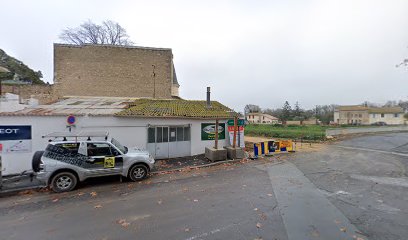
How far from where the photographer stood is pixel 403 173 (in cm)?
994

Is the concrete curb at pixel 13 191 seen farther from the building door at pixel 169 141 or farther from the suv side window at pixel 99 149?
the building door at pixel 169 141

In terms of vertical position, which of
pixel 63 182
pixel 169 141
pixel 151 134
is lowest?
pixel 63 182

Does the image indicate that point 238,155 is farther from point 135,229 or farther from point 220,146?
point 135,229

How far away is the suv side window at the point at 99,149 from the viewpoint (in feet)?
27.0

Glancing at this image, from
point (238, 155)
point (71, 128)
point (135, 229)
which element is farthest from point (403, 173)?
point (71, 128)

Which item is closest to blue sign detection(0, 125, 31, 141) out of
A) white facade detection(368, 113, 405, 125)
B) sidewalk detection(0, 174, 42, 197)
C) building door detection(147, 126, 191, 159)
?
sidewalk detection(0, 174, 42, 197)

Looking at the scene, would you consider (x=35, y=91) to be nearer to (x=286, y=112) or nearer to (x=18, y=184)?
(x=18, y=184)

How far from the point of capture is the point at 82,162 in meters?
8.02

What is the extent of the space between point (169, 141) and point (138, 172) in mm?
4530

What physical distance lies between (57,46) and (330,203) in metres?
25.2

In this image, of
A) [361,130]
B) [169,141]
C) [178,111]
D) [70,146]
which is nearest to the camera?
[70,146]

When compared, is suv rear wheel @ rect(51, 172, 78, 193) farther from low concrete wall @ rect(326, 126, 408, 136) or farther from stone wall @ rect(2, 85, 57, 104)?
low concrete wall @ rect(326, 126, 408, 136)

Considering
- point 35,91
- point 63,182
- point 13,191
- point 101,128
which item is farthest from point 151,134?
point 35,91

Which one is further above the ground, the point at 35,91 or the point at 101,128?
the point at 35,91
